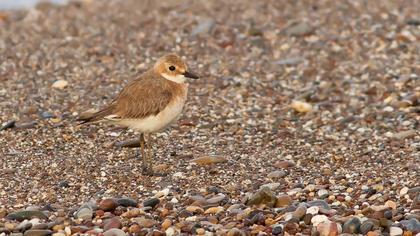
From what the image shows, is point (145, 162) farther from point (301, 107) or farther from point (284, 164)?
point (301, 107)

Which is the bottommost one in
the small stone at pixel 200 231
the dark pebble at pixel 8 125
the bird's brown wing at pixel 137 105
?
the small stone at pixel 200 231

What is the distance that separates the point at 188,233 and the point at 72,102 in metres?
4.74

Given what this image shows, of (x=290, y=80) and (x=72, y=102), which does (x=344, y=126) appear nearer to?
(x=290, y=80)

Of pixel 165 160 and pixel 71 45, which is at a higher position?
pixel 71 45

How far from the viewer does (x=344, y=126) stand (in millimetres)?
11258

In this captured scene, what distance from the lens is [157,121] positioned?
29.8 feet

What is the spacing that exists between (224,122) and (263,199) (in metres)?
3.18

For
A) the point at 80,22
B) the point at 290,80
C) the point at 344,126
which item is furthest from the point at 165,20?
the point at 344,126

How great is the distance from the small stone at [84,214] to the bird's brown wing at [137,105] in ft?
4.53

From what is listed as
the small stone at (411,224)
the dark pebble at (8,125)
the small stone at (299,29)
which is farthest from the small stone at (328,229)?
the small stone at (299,29)

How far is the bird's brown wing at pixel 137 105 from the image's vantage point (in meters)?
9.06

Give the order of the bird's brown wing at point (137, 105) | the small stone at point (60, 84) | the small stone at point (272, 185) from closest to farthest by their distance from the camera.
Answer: the small stone at point (272, 185), the bird's brown wing at point (137, 105), the small stone at point (60, 84)

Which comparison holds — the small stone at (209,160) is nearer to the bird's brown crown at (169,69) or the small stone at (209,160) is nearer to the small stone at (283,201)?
the bird's brown crown at (169,69)

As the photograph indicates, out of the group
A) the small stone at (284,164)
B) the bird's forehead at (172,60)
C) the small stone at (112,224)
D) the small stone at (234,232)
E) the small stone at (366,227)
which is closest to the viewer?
the small stone at (234,232)
